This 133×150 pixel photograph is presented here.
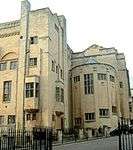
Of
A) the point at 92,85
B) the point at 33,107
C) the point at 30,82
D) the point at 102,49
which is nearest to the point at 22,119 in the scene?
the point at 33,107

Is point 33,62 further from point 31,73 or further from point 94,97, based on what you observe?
point 94,97

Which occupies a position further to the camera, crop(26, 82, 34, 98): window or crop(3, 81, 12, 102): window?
crop(3, 81, 12, 102): window

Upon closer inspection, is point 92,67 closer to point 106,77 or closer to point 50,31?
point 106,77

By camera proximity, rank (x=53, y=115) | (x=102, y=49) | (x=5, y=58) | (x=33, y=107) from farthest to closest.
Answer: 1. (x=102, y=49)
2. (x=5, y=58)
3. (x=53, y=115)
4. (x=33, y=107)

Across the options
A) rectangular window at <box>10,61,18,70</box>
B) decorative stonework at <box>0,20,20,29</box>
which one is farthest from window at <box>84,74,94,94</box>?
decorative stonework at <box>0,20,20,29</box>

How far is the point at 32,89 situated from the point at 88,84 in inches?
530

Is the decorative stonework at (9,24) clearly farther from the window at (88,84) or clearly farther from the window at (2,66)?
the window at (88,84)

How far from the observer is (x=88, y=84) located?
49750 mm

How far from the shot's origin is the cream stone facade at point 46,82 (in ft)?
128

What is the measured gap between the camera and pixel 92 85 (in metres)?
49.3

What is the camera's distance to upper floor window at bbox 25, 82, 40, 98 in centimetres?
3866

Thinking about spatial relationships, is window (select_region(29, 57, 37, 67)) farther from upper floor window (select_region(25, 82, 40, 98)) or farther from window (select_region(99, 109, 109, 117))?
window (select_region(99, 109, 109, 117))

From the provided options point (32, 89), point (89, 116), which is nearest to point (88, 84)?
point (89, 116)

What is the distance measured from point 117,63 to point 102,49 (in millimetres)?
4275
